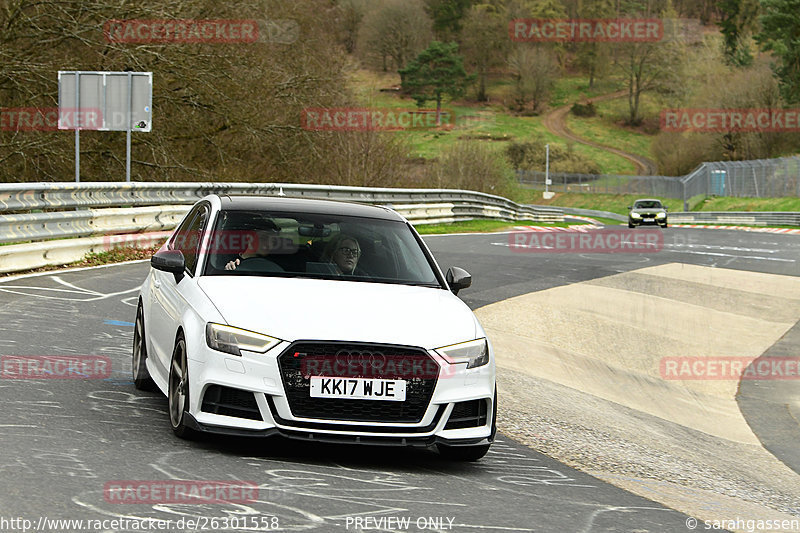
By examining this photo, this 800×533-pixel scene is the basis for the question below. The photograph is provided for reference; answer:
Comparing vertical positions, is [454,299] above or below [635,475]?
above

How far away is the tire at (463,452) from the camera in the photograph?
6.64 meters

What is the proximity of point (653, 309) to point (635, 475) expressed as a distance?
10717 millimetres

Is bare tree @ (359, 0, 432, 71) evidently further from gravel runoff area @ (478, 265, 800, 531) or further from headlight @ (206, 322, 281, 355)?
headlight @ (206, 322, 281, 355)

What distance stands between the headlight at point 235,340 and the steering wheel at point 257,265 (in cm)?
100

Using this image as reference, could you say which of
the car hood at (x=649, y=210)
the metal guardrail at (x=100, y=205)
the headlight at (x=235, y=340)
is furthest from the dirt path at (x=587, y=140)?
the headlight at (x=235, y=340)

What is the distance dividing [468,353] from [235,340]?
134 centimetres

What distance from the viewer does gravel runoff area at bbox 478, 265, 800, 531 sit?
764 cm

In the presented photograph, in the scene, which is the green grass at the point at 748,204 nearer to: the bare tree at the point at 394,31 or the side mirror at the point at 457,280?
the side mirror at the point at 457,280

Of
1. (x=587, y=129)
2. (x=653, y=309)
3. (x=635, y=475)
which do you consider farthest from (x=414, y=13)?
(x=635, y=475)

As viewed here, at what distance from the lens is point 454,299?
23.1ft

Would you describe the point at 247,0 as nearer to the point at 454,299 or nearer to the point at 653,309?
the point at 653,309
